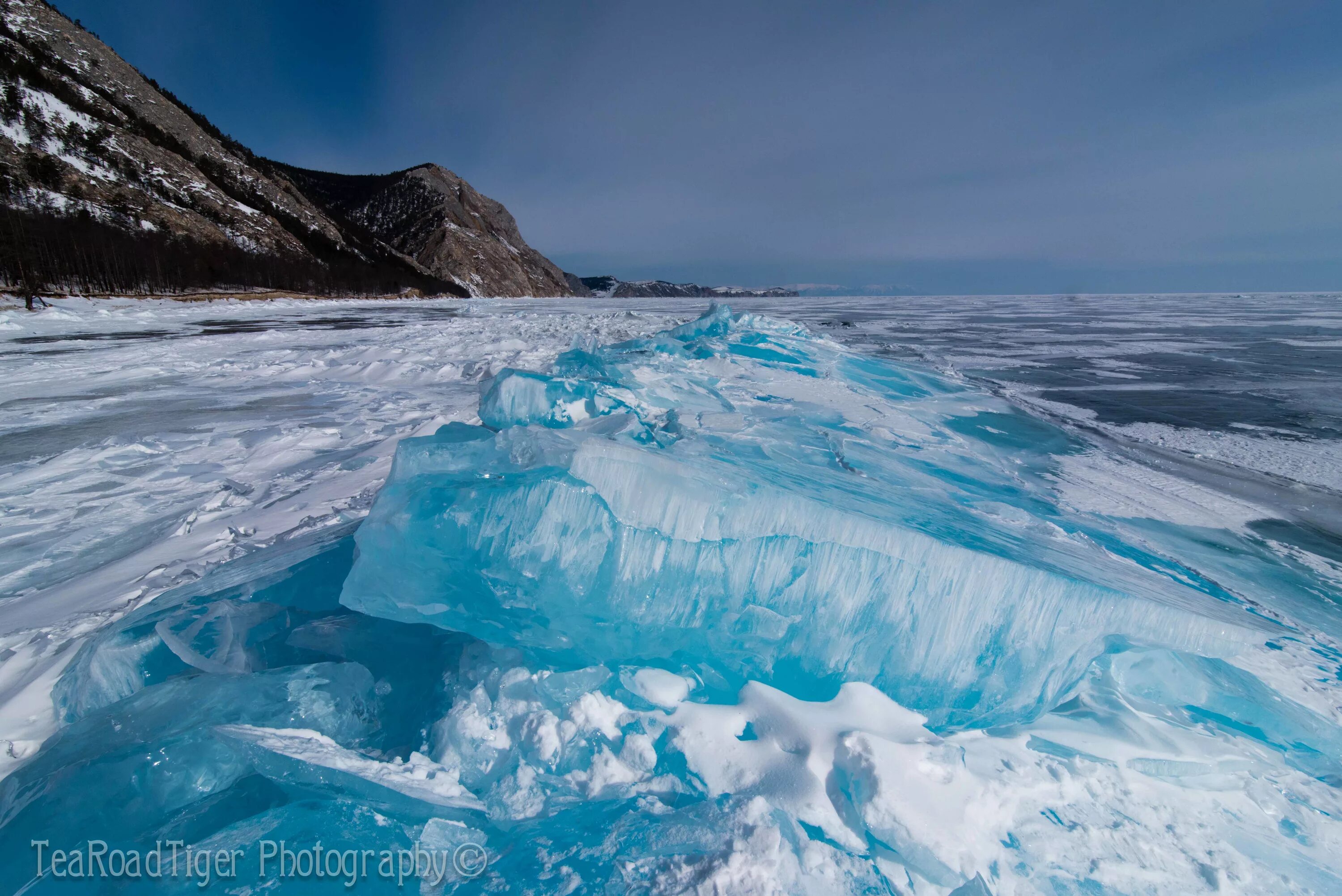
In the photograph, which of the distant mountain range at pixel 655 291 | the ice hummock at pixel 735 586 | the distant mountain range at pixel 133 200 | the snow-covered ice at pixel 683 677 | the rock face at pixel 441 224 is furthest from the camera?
the distant mountain range at pixel 655 291

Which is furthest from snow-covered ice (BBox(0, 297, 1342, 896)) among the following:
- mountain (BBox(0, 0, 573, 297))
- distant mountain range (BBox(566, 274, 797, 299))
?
distant mountain range (BBox(566, 274, 797, 299))

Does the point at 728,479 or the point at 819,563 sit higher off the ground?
the point at 728,479

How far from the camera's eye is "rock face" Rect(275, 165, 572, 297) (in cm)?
9800

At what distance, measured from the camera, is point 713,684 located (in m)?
1.95

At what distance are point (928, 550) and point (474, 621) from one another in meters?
1.74

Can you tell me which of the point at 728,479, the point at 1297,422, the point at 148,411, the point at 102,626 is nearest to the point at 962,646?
the point at 728,479

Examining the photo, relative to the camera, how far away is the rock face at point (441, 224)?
322 ft

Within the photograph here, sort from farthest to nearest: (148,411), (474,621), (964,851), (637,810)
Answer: (148,411)
(474,621)
(637,810)
(964,851)

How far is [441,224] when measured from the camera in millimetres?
103250

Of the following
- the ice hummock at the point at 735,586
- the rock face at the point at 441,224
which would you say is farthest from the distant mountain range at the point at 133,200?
the ice hummock at the point at 735,586

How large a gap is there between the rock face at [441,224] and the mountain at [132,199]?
14.1 metres

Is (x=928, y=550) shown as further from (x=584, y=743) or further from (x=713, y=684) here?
(x=584, y=743)

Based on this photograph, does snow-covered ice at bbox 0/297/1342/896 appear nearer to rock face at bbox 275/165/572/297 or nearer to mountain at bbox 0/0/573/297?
mountain at bbox 0/0/573/297

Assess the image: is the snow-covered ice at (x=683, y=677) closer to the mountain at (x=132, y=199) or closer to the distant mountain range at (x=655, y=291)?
the mountain at (x=132, y=199)
